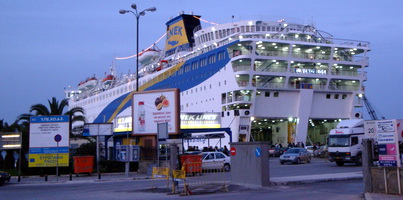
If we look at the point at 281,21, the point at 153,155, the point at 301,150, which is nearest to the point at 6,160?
the point at 153,155

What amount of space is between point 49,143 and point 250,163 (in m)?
13.4

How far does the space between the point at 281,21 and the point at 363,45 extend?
36.3ft

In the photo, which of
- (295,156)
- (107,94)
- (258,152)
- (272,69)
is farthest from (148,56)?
(258,152)

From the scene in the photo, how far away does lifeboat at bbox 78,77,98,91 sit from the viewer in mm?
106438

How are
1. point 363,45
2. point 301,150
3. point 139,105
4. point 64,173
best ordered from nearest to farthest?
point 64,173, point 139,105, point 301,150, point 363,45

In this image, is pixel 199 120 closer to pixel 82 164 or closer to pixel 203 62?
pixel 82 164

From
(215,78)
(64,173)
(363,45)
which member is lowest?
(64,173)

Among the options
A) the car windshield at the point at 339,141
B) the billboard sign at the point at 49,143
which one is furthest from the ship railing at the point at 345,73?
the billboard sign at the point at 49,143

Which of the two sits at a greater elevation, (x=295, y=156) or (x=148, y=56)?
(x=148, y=56)

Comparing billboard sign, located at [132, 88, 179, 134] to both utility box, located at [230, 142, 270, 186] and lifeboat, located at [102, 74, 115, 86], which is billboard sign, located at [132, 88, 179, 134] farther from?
lifeboat, located at [102, 74, 115, 86]

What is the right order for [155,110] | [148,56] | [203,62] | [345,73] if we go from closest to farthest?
[155,110], [203,62], [345,73], [148,56]

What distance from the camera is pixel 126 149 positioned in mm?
27672

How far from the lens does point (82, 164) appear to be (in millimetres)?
28203

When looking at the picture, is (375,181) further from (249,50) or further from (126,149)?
(249,50)
